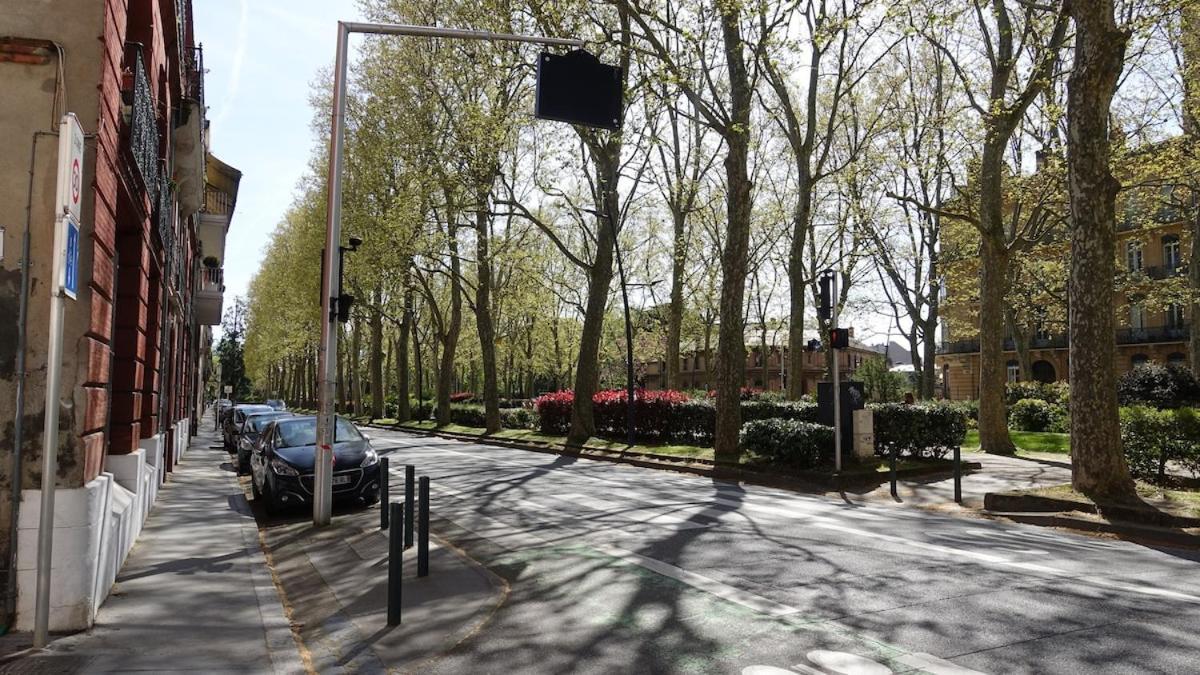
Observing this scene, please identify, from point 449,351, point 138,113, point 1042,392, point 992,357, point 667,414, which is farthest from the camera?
point 449,351

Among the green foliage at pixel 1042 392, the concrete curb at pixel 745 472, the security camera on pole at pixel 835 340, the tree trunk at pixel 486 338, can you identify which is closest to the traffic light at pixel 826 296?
the security camera on pole at pixel 835 340

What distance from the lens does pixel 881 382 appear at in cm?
4884

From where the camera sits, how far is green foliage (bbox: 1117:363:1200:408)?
86.8 feet

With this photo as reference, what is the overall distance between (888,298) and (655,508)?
120 ft

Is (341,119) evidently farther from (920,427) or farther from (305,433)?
(920,427)

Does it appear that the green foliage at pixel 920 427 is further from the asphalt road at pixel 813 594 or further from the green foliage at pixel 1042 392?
the green foliage at pixel 1042 392

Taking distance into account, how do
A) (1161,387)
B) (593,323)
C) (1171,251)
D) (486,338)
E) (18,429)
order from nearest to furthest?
(18,429) → (1161,387) → (593,323) → (486,338) → (1171,251)

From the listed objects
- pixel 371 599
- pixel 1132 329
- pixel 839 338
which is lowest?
pixel 371 599

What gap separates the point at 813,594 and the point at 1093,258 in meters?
7.96

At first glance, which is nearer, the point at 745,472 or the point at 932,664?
the point at 932,664

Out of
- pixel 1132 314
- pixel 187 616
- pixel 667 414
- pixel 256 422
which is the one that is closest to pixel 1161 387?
pixel 667 414

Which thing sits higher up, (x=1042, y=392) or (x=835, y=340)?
(x=835, y=340)

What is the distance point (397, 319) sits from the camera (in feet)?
154

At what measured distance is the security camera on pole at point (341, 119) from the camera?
10.6 m
